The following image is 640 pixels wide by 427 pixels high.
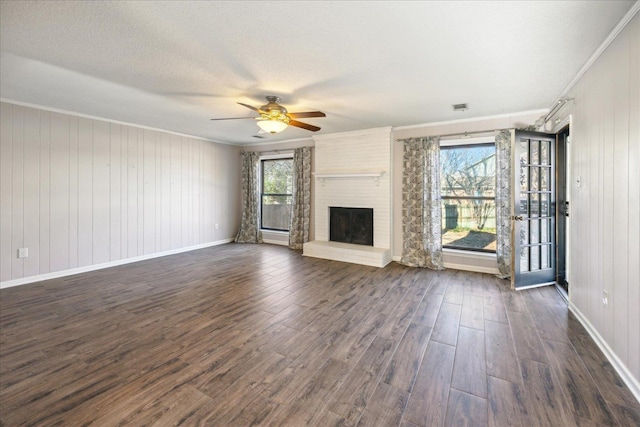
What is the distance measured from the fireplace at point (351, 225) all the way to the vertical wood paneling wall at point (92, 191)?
123 inches

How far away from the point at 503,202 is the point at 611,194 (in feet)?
7.13

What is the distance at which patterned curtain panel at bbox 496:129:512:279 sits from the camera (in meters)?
4.29

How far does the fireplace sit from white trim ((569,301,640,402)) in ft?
10.9

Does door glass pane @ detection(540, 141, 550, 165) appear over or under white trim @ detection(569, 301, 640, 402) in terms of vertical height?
over

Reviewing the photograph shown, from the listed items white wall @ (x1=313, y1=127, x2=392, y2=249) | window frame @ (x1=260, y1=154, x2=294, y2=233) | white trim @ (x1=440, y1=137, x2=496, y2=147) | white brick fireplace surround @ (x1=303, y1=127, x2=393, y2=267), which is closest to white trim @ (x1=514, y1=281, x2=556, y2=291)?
white brick fireplace surround @ (x1=303, y1=127, x2=393, y2=267)

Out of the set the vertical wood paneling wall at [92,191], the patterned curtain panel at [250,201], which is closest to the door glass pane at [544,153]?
the patterned curtain panel at [250,201]

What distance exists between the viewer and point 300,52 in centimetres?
248

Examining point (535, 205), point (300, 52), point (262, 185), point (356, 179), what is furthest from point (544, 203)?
point (262, 185)

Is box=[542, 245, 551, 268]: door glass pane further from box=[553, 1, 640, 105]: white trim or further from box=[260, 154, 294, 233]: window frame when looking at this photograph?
box=[260, 154, 294, 233]: window frame

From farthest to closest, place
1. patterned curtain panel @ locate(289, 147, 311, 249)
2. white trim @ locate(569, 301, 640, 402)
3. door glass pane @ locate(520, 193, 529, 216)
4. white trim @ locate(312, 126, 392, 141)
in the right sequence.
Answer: patterned curtain panel @ locate(289, 147, 311, 249) → white trim @ locate(312, 126, 392, 141) → door glass pane @ locate(520, 193, 529, 216) → white trim @ locate(569, 301, 640, 402)

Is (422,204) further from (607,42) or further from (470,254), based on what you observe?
(607,42)

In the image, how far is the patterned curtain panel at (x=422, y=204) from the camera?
4828mm

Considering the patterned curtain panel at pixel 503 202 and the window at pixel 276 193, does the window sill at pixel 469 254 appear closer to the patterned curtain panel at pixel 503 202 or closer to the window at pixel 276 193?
the patterned curtain panel at pixel 503 202

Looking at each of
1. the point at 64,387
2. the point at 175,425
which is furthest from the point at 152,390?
the point at 64,387
